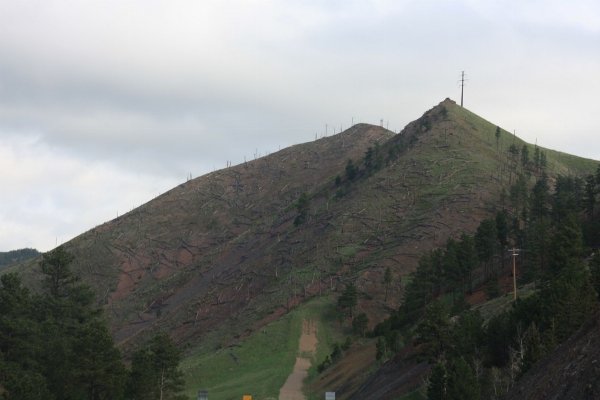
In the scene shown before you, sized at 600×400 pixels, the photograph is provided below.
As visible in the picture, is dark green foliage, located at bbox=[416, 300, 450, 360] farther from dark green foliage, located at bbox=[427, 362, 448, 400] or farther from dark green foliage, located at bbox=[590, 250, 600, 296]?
dark green foliage, located at bbox=[590, 250, 600, 296]

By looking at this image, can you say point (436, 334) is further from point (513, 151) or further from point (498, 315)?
point (513, 151)

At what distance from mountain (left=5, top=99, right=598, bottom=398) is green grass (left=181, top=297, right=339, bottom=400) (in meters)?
5.85

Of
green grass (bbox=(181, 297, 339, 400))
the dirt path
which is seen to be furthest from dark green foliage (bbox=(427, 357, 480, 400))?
green grass (bbox=(181, 297, 339, 400))

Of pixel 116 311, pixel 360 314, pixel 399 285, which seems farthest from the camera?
pixel 116 311

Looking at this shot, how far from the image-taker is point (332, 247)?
5600 inches

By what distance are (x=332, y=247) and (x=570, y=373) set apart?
115 meters

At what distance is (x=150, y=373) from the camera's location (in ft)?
200

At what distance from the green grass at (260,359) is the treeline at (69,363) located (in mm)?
27060

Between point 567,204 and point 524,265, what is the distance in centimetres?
1290

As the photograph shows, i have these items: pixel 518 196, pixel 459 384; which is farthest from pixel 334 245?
pixel 459 384

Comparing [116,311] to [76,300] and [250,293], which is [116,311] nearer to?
[250,293]

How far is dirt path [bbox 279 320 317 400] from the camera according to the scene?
292 feet

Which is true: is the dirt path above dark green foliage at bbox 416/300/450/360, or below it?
below

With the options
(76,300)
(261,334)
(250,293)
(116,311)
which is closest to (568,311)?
(76,300)
